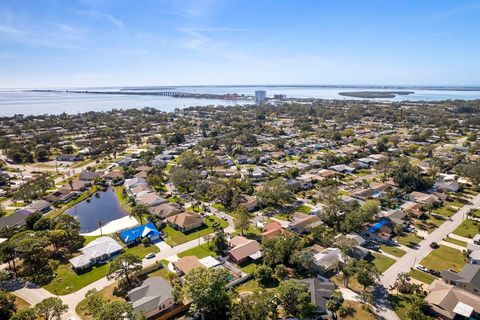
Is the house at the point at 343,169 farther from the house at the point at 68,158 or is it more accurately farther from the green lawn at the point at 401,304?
the house at the point at 68,158

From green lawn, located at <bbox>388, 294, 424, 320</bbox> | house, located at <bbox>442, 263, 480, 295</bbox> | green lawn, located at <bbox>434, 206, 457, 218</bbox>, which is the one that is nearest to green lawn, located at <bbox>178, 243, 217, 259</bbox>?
green lawn, located at <bbox>388, 294, 424, 320</bbox>

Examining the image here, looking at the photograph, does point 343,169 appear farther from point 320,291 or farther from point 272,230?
point 320,291

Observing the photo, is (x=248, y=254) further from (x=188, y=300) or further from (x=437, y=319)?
(x=437, y=319)

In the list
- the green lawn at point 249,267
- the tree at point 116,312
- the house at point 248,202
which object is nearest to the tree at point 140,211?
the house at point 248,202

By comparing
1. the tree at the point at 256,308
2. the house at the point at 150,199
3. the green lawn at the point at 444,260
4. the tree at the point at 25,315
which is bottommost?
the green lawn at the point at 444,260

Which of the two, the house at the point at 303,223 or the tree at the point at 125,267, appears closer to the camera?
the tree at the point at 125,267

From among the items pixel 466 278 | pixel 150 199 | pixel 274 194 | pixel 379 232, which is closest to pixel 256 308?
pixel 466 278
